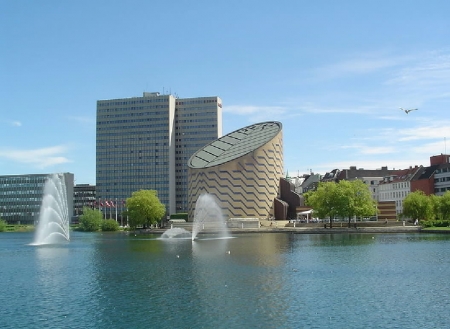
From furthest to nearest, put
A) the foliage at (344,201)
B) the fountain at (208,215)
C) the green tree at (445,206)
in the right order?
1. the fountain at (208,215)
2. the foliage at (344,201)
3. the green tree at (445,206)

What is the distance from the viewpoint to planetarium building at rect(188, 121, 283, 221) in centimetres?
15275

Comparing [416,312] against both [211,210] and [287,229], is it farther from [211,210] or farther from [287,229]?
[211,210]

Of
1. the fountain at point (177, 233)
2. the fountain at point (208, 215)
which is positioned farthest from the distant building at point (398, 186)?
the fountain at point (177, 233)

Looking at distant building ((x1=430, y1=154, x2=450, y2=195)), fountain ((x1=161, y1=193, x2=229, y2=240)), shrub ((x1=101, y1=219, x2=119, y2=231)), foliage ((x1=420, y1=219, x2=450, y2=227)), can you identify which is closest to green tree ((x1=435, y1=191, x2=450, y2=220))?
foliage ((x1=420, y1=219, x2=450, y2=227))

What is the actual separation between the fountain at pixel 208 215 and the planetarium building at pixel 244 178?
7.08 feet

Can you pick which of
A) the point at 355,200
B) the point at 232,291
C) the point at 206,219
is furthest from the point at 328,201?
the point at 232,291

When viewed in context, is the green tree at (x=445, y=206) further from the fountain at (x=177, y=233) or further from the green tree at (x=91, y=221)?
the green tree at (x=91, y=221)

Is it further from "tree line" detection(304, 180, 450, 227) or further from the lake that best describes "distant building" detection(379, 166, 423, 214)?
the lake

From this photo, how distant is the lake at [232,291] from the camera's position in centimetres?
3039

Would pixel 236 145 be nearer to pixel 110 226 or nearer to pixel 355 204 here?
pixel 110 226

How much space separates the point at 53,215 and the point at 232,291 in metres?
74.3

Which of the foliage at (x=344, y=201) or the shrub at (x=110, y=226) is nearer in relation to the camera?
the foliage at (x=344, y=201)

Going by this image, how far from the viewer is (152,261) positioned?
196ft

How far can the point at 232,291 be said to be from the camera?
38688 mm
